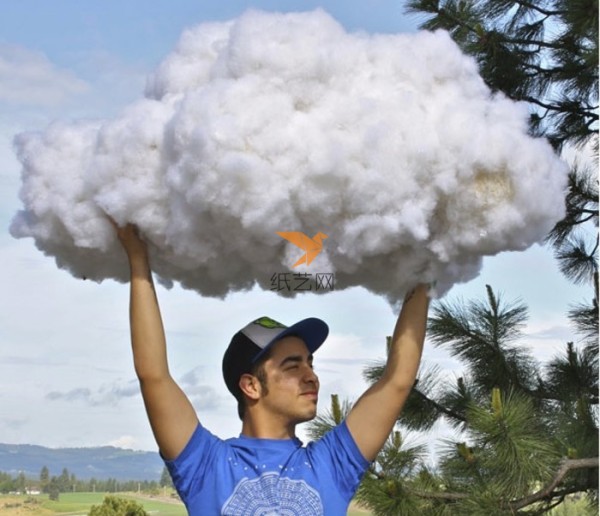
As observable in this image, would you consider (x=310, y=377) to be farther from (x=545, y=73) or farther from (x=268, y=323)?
(x=545, y=73)

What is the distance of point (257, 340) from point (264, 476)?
10.3 inches

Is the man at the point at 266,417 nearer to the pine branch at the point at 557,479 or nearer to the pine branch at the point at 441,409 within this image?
the pine branch at the point at 557,479

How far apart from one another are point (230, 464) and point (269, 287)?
345 millimetres

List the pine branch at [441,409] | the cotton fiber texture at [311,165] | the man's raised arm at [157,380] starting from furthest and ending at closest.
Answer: the pine branch at [441,409] < the man's raised arm at [157,380] < the cotton fiber texture at [311,165]

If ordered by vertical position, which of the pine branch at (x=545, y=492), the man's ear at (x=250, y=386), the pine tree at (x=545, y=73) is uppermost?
the pine tree at (x=545, y=73)

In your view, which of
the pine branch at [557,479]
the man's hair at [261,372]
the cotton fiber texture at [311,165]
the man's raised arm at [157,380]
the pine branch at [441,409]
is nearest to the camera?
the cotton fiber texture at [311,165]

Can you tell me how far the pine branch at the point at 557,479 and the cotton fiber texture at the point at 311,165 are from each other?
180 cm

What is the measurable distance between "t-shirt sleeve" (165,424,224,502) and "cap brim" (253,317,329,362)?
20 cm

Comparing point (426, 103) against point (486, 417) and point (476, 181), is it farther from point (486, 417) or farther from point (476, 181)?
point (486, 417)

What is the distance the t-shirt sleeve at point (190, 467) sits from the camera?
5.81ft

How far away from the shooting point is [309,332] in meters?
1.91

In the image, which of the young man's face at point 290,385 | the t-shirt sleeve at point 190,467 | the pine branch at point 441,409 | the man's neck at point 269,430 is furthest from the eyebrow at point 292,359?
Answer: the pine branch at point 441,409

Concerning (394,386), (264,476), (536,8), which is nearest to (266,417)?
(264,476)

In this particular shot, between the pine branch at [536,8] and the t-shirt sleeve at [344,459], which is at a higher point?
the pine branch at [536,8]
